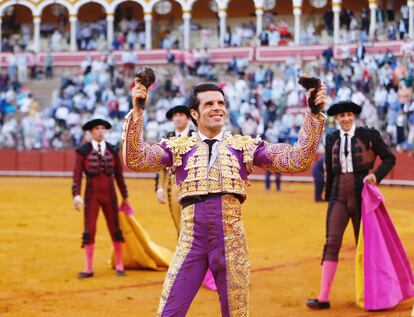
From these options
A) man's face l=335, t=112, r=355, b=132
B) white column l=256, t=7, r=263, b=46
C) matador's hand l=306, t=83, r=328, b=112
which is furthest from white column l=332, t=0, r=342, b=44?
matador's hand l=306, t=83, r=328, b=112

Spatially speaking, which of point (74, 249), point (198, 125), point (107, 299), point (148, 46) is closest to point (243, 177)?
point (198, 125)

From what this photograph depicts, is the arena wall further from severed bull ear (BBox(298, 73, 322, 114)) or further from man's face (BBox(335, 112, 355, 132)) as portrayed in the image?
severed bull ear (BBox(298, 73, 322, 114))

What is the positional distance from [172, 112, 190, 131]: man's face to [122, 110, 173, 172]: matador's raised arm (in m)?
2.69

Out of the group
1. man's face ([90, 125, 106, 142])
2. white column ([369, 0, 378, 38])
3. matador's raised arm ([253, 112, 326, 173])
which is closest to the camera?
matador's raised arm ([253, 112, 326, 173])

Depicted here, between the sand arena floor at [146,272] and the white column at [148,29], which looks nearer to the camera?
the sand arena floor at [146,272]

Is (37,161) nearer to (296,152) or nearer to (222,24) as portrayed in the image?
(222,24)

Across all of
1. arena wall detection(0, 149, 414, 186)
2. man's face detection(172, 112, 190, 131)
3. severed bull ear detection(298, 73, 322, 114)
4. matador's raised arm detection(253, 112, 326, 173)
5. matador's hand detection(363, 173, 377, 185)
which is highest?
severed bull ear detection(298, 73, 322, 114)

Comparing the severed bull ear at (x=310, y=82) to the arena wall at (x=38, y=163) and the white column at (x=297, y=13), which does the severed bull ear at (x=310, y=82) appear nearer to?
the arena wall at (x=38, y=163)

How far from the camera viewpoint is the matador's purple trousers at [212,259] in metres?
3.29

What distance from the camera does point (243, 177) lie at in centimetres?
345

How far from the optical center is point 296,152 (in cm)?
328

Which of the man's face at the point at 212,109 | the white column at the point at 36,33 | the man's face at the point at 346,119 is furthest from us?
the white column at the point at 36,33

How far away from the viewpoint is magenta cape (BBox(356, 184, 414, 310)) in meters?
5.43

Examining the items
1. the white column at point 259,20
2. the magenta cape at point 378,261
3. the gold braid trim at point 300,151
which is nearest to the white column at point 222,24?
the white column at point 259,20
